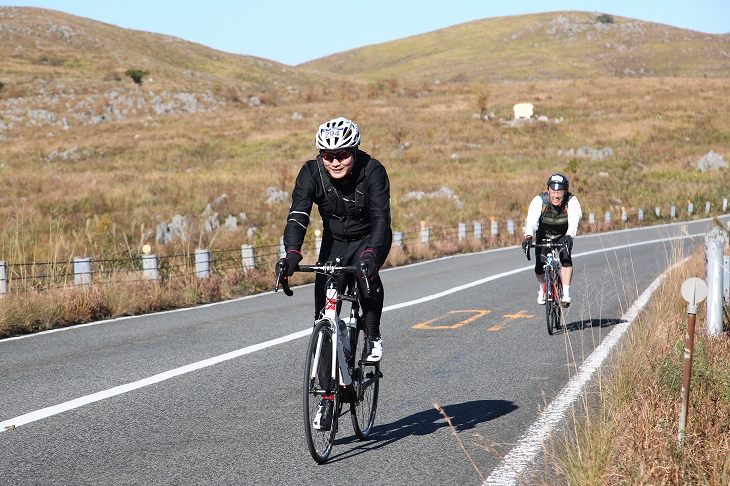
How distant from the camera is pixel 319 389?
4926 mm

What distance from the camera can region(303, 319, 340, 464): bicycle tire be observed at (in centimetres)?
479

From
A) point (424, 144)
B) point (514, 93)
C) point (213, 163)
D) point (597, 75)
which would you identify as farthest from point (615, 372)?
point (597, 75)

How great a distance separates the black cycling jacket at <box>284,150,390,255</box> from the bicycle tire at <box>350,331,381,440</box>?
0.87 metres

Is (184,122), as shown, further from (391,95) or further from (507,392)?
(507,392)

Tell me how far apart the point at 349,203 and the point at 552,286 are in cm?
558

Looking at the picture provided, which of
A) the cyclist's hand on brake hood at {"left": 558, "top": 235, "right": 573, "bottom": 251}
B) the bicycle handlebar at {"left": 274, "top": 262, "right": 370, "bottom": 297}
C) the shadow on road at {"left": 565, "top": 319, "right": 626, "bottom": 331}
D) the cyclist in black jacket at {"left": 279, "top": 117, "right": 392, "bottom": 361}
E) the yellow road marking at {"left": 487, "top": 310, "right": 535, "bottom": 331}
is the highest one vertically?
the cyclist in black jacket at {"left": 279, "top": 117, "right": 392, "bottom": 361}

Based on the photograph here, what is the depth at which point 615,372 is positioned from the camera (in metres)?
6.29

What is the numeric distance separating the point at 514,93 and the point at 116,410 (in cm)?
9552

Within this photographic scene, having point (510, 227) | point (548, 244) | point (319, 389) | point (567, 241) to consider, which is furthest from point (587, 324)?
point (510, 227)

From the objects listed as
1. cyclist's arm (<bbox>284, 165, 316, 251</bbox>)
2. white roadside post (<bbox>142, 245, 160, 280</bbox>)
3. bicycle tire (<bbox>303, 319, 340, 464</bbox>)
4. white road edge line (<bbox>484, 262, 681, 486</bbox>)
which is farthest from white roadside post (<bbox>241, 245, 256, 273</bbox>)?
bicycle tire (<bbox>303, 319, 340, 464</bbox>)

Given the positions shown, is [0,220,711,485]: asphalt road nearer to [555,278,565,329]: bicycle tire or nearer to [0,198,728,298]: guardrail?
[555,278,565,329]: bicycle tire

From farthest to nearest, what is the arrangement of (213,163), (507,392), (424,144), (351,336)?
(424,144) < (213,163) < (507,392) < (351,336)

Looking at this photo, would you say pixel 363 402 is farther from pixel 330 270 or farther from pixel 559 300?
pixel 559 300

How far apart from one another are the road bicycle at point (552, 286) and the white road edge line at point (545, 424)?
80 centimetres
